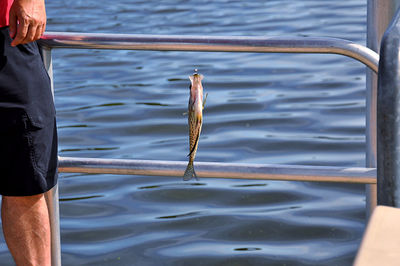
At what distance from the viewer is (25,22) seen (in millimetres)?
1728

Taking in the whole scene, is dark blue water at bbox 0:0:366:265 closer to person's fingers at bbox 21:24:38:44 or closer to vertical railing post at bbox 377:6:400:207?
person's fingers at bbox 21:24:38:44

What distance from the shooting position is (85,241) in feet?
11.3

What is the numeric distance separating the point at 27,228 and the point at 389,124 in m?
1.06

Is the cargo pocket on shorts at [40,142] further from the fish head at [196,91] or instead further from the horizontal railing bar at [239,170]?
the fish head at [196,91]

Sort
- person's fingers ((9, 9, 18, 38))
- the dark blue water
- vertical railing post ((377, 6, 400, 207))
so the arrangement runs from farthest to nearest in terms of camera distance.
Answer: the dark blue water < person's fingers ((9, 9, 18, 38)) < vertical railing post ((377, 6, 400, 207))

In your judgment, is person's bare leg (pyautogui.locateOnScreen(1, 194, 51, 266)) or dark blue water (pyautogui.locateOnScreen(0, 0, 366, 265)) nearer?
person's bare leg (pyautogui.locateOnScreen(1, 194, 51, 266))

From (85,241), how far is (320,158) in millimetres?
1624

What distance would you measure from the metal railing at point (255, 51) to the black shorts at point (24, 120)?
7cm

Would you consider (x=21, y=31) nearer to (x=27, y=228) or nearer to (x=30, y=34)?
(x=30, y=34)

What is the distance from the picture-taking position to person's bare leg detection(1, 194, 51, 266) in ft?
6.19

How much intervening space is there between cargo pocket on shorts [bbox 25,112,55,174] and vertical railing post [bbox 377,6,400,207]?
A: 0.92 m

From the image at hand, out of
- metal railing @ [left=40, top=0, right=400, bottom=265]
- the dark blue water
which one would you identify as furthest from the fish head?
the dark blue water

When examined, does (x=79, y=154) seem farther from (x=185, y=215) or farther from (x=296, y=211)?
(x=296, y=211)

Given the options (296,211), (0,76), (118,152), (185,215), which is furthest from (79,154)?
(0,76)
